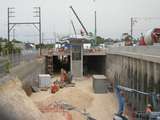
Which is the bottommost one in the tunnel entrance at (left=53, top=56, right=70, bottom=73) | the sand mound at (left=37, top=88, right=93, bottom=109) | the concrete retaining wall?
the sand mound at (left=37, top=88, right=93, bottom=109)

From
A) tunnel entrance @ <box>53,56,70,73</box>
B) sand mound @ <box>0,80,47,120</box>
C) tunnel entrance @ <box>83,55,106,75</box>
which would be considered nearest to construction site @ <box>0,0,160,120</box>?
sand mound @ <box>0,80,47,120</box>

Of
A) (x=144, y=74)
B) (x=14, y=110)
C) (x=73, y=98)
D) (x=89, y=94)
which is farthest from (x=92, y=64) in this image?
(x=14, y=110)

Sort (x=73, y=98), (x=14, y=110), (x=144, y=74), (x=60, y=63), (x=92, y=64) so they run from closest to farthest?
(x=14, y=110)
(x=144, y=74)
(x=73, y=98)
(x=92, y=64)
(x=60, y=63)

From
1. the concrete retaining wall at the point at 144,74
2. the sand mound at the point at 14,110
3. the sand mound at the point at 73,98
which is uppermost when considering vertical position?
the sand mound at the point at 14,110

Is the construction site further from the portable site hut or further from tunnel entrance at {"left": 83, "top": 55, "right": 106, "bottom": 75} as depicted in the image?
tunnel entrance at {"left": 83, "top": 55, "right": 106, "bottom": 75}

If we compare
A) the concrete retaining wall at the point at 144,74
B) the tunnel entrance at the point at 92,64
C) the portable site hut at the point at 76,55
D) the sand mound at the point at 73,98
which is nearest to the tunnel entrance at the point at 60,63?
the tunnel entrance at the point at 92,64

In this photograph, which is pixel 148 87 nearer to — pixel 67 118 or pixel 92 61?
pixel 67 118

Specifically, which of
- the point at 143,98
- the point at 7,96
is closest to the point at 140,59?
the point at 143,98

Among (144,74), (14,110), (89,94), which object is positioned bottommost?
(89,94)

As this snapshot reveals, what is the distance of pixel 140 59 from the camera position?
2984 centimetres

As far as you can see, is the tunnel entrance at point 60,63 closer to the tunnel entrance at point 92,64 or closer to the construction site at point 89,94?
the tunnel entrance at point 92,64

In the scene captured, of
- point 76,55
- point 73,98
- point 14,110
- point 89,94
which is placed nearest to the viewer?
point 14,110

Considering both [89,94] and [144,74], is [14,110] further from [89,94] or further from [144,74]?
[89,94]

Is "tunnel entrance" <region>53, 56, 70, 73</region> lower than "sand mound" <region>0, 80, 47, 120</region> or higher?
lower
